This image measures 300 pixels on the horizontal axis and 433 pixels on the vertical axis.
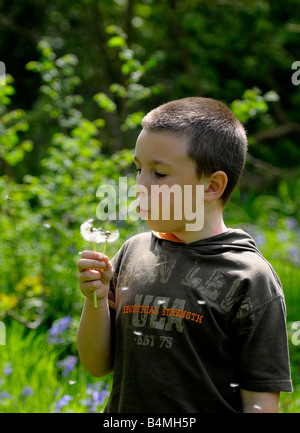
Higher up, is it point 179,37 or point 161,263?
point 179,37

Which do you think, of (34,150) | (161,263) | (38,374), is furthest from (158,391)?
(34,150)

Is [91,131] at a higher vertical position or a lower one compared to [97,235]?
higher

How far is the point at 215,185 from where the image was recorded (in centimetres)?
137

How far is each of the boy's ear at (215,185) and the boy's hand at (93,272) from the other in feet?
0.95

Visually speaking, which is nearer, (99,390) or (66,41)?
(99,390)

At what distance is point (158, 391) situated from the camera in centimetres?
128

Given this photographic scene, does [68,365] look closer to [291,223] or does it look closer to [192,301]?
[192,301]

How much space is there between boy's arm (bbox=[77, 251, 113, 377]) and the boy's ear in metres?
0.29

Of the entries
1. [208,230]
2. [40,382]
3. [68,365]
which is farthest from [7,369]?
[208,230]

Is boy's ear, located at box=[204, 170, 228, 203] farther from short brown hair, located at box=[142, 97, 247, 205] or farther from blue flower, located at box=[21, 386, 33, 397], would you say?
blue flower, located at box=[21, 386, 33, 397]

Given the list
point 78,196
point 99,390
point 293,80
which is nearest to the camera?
point 99,390

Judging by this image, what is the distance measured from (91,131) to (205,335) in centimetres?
206

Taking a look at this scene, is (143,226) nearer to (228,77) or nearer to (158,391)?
(158,391)

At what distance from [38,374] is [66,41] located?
4.08 meters
